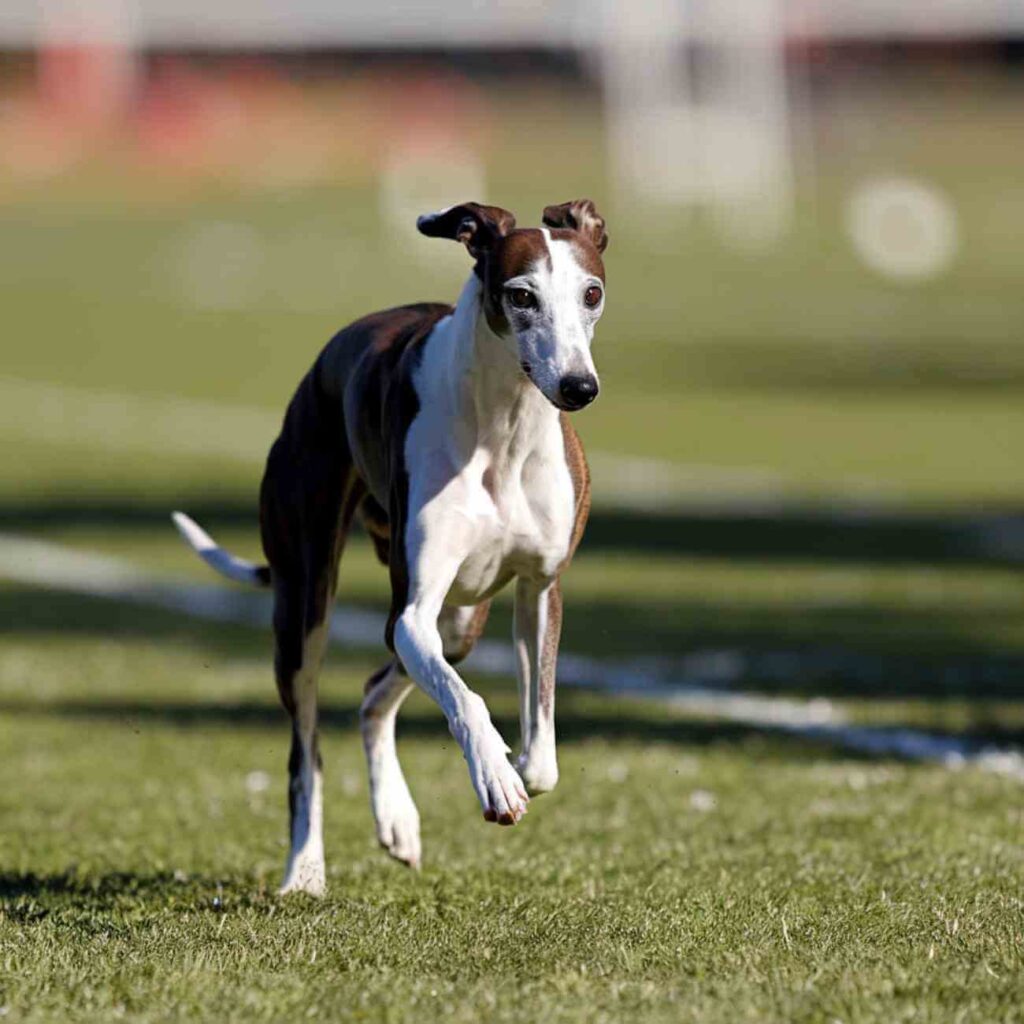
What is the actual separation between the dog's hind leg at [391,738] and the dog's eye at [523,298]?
1318 millimetres

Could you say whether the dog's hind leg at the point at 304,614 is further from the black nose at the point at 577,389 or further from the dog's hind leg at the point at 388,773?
the black nose at the point at 577,389

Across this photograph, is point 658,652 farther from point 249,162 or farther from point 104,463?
point 249,162

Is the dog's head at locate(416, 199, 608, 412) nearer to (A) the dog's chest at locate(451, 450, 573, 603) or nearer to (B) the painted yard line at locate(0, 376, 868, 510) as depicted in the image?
(A) the dog's chest at locate(451, 450, 573, 603)

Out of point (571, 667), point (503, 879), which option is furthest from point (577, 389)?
point (571, 667)

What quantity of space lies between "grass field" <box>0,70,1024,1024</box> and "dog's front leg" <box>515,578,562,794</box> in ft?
1.61

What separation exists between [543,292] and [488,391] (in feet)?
1.47

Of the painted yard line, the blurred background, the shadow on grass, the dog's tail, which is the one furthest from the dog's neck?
the painted yard line

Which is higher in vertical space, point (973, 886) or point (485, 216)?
point (485, 216)

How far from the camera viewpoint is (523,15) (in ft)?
230

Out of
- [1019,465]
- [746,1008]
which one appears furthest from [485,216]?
[1019,465]

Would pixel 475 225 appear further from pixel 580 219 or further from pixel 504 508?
pixel 504 508

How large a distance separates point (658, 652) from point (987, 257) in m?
42.5

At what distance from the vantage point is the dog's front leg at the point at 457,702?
5.82 meters

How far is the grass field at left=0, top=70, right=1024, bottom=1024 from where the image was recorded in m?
5.85
